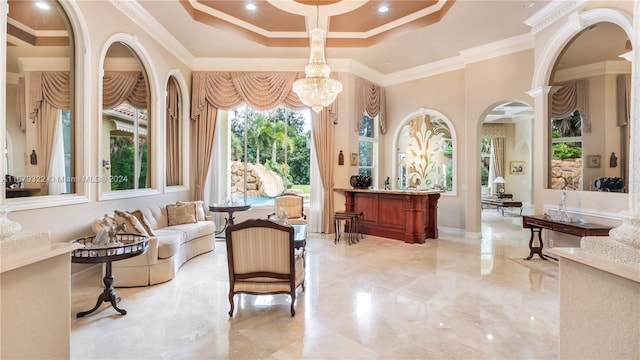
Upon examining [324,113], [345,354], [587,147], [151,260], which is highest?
[324,113]

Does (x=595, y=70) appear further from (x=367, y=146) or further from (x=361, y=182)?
(x=361, y=182)

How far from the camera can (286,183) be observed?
7.41 m

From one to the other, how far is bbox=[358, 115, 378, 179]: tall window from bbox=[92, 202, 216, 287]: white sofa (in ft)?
14.3

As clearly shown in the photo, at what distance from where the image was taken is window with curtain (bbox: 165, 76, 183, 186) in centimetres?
619

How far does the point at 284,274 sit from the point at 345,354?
3.01ft

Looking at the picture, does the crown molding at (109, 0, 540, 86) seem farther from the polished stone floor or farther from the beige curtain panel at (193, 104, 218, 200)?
the polished stone floor

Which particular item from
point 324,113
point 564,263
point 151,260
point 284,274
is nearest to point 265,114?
point 324,113

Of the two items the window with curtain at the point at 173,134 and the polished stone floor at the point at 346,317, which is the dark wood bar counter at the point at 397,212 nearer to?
the polished stone floor at the point at 346,317

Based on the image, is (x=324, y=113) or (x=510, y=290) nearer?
(x=510, y=290)

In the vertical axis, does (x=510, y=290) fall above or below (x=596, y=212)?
below

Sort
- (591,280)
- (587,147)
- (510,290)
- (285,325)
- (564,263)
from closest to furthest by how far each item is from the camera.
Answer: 1. (591,280)
2. (564,263)
3. (285,325)
4. (510,290)
5. (587,147)

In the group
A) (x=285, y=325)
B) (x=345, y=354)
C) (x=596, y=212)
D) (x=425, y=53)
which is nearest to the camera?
(x=345, y=354)

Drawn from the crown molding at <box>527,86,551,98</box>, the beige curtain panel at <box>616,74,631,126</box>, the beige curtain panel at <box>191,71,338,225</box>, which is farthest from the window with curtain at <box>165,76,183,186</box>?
the beige curtain panel at <box>616,74,631,126</box>

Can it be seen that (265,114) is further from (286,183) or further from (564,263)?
(564,263)
